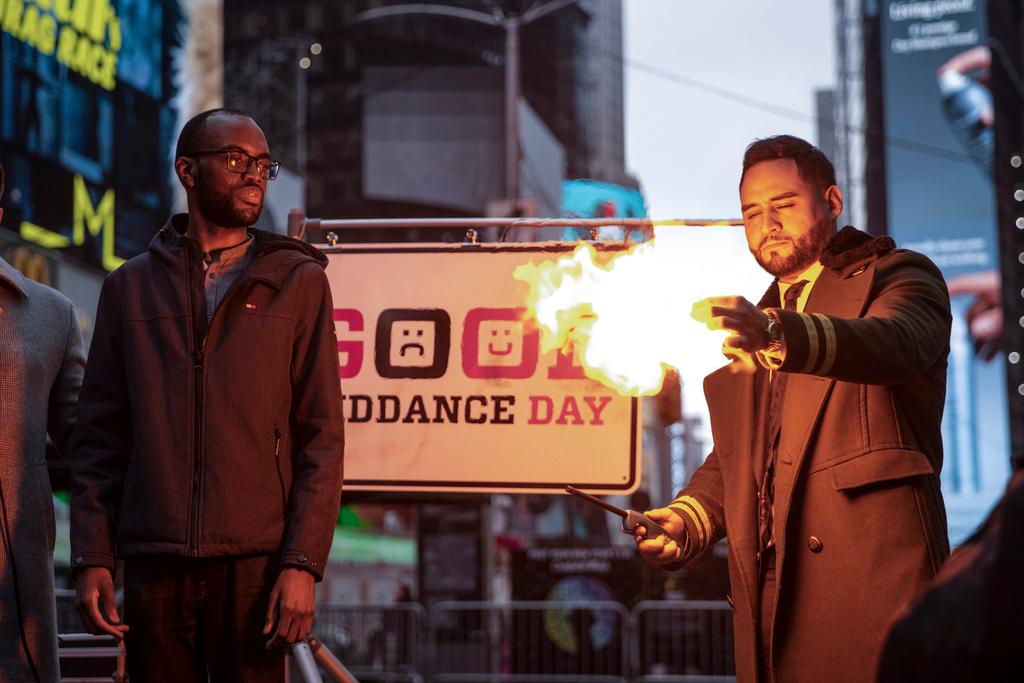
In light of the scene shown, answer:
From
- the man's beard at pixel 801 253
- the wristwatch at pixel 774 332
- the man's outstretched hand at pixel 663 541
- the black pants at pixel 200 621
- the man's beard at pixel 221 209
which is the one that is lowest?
the black pants at pixel 200 621

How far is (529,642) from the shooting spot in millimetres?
16594

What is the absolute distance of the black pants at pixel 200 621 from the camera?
13.2ft

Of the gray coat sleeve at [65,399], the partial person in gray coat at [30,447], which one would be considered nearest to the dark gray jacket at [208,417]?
the partial person in gray coat at [30,447]

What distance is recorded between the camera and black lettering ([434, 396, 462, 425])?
225 inches

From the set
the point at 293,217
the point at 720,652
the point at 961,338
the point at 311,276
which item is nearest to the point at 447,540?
the point at 720,652

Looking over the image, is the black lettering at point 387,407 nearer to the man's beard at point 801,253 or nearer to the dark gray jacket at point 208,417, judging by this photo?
the dark gray jacket at point 208,417

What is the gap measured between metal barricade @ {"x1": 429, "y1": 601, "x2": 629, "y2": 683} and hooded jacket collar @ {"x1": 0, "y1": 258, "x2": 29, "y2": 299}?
1206 cm

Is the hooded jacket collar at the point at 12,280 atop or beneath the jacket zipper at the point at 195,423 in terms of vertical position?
atop

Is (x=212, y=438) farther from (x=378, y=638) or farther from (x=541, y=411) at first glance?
(x=378, y=638)

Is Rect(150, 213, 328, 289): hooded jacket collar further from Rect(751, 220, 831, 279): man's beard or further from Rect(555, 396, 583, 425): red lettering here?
Rect(751, 220, 831, 279): man's beard

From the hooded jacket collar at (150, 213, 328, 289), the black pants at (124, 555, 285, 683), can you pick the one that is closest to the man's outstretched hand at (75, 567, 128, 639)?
the black pants at (124, 555, 285, 683)

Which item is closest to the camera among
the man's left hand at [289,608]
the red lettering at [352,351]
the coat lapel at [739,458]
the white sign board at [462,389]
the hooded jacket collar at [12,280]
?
the man's left hand at [289,608]

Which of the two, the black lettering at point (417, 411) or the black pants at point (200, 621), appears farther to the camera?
the black lettering at point (417, 411)

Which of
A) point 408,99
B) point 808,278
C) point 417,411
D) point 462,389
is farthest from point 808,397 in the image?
point 408,99
